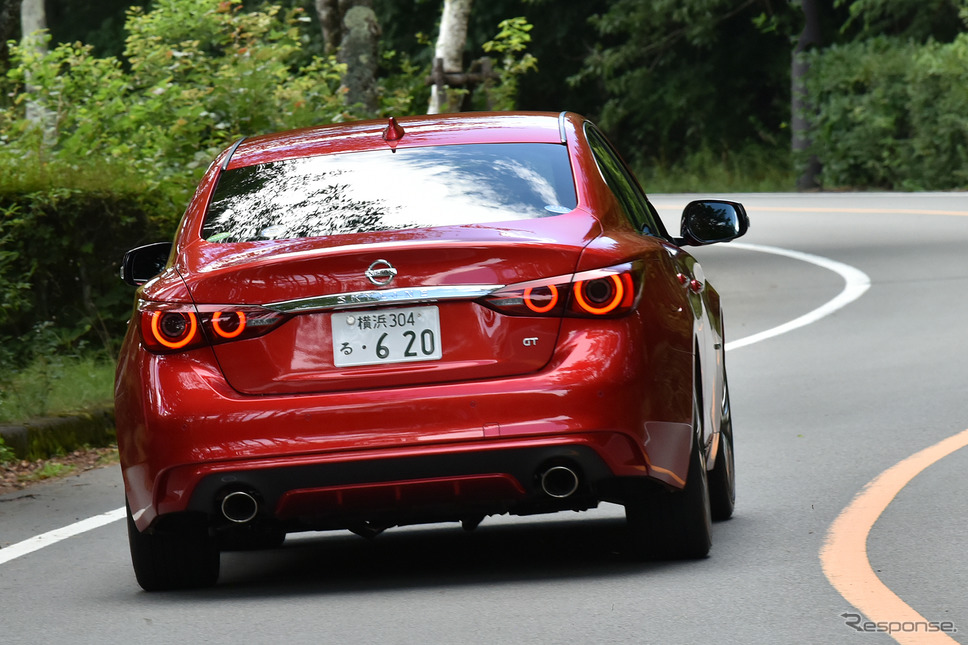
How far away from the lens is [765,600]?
576 centimetres

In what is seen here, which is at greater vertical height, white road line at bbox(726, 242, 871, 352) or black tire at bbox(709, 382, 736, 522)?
black tire at bbox(709, 382, 736, 522)

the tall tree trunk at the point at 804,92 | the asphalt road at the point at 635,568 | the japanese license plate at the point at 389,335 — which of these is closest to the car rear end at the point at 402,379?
the japanese license plate at the point at 389,335

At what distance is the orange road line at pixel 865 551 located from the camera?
5.43 meters

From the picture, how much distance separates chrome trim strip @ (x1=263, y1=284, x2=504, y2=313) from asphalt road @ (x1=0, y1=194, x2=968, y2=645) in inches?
39.0

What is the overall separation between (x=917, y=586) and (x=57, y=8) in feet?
182

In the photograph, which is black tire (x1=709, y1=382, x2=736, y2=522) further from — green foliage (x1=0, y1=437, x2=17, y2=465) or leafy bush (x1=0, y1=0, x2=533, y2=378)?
leafy bush (x1=0, y1=0, x2=533, y2=378)

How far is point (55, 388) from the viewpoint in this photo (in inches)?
453

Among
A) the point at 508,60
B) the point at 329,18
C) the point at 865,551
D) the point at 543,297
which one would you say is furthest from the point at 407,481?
the point at 508,60

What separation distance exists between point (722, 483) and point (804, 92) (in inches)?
1263

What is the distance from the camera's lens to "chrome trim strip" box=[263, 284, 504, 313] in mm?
5836

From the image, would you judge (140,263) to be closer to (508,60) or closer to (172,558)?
(172,558)

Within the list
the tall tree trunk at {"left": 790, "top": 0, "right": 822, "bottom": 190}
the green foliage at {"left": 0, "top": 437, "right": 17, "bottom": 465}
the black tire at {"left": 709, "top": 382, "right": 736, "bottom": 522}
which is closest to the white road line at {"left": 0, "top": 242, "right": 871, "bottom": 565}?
the green foliage at {"left": 0, "top": 437, "right": 17, "bottom": 465}

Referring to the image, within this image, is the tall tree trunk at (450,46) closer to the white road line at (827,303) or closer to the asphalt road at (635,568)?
the white road line at (827,303)

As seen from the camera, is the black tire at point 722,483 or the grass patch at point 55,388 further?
the grass patch at point 55,388
